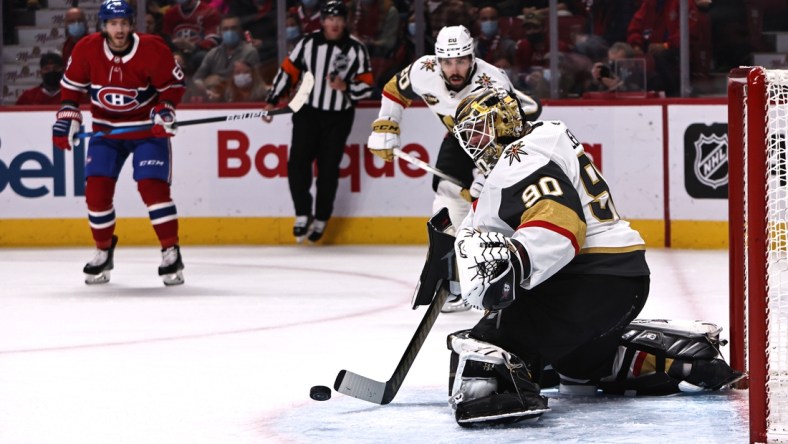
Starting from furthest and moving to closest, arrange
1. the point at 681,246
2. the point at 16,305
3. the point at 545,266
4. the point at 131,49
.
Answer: the point at 681,246 → the point at 131,49 → the point at 16,305 → the point at 545,266

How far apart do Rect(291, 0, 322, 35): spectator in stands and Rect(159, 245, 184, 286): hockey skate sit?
2.12 m

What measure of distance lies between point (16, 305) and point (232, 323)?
103 cm

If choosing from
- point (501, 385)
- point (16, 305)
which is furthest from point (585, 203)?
point (16, 305)

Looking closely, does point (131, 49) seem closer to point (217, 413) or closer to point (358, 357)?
point (358, 357)

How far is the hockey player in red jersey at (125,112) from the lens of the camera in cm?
588

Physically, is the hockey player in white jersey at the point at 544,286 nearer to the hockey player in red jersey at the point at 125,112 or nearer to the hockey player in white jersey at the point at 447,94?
the hockey player in white jersey at the point at 447,94

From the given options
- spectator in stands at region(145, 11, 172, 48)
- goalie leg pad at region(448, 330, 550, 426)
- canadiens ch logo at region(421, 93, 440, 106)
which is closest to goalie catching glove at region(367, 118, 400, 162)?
canadiens ch logo at region(421, 93, 440, 106)

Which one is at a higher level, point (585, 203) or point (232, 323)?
point (585, 203)

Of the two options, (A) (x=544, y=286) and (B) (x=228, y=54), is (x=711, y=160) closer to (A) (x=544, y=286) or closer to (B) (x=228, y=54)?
(B) (x=228, y=54)

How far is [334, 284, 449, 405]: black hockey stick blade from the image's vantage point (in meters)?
3.22

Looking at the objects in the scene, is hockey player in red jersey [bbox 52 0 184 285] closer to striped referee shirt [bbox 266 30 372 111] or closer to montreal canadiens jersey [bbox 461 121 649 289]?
striped referee shirt [bbox 266 30 372 111]

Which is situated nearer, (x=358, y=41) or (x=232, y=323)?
(x=232, y=323)

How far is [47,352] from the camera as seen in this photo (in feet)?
13.9

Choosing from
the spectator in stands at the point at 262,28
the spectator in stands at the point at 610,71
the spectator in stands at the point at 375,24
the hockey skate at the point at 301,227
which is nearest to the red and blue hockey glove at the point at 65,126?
the hockey skate at the point at 301,227
